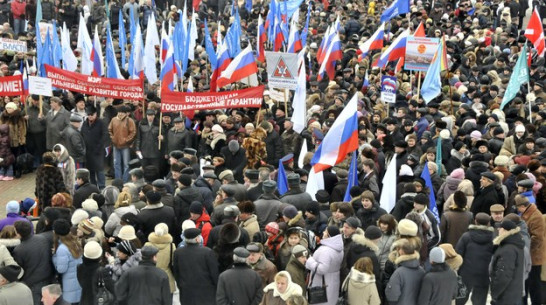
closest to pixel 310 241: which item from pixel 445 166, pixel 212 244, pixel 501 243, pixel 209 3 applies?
pixel 212 244

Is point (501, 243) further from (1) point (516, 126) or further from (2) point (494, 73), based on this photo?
(2) point (494, 73)

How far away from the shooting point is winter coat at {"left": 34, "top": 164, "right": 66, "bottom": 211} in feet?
49.2

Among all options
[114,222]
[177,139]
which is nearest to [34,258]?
[114,222]

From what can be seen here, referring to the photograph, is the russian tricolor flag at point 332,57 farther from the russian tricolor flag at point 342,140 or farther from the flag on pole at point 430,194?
the flag on pole at point 430,194

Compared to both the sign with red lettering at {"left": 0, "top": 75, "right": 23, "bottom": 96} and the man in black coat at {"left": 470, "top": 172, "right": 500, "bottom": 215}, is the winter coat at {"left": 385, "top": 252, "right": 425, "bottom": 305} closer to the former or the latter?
the man in black coat at {"left": 470, "top": 172, "right": 500, "bottom": 215}

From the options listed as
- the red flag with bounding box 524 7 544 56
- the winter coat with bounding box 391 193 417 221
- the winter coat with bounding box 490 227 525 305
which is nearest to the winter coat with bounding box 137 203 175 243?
the winter coat with bounding box 391 193 417 221

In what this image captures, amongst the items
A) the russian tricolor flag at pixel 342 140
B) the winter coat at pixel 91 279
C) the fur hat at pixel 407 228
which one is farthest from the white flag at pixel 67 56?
the fur hat at pixel 407 228

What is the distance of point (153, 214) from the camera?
1284 cm

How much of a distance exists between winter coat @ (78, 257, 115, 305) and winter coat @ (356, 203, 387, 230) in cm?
322

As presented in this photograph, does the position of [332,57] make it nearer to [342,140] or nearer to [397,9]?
[397,9]

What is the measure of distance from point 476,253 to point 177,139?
22.7 ft

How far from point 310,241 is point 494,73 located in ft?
37.8

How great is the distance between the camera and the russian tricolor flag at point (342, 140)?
14.3m

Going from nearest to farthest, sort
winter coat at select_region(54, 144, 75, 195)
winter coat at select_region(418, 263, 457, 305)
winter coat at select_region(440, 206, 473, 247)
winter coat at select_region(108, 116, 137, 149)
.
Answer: winter coat at select_region(418, 263, 457, 305), winter coat at select_region(440, 206, 473, 247), winter coat at select_region(54, 144, 75, 195), winter coat at select_region(108, 116, 137, 149)
